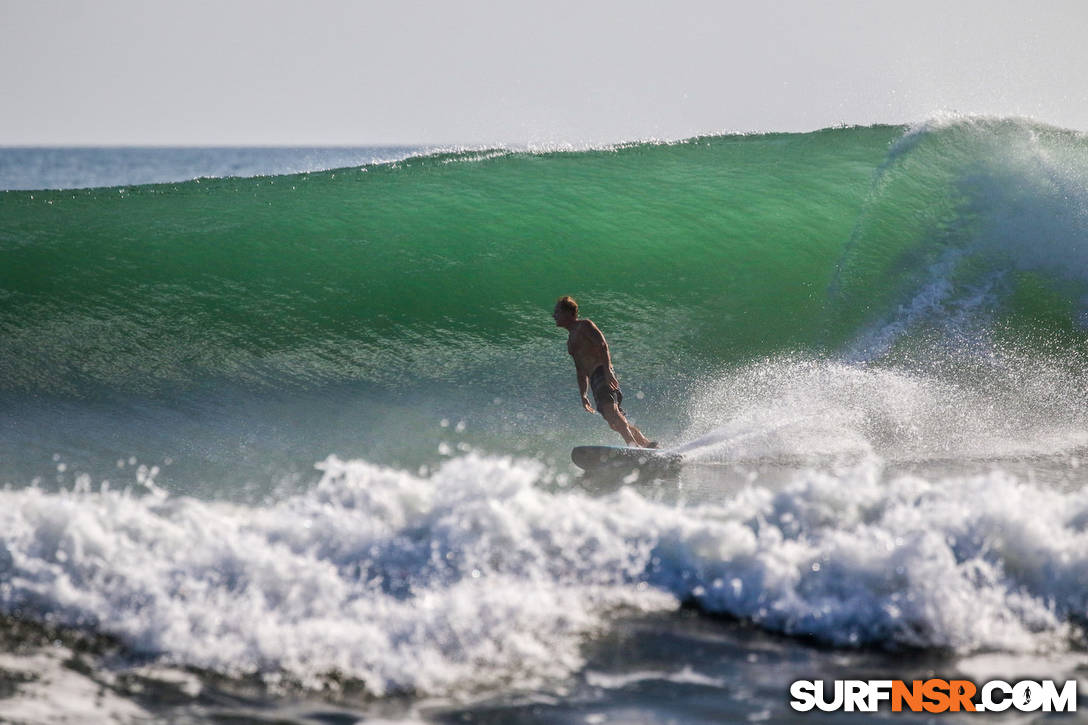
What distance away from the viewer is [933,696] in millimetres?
3342

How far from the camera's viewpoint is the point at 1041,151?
1070cm

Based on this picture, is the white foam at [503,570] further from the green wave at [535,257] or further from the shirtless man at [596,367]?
the green wave at [535,257]

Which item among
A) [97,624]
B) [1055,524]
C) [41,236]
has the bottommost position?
[97,624]

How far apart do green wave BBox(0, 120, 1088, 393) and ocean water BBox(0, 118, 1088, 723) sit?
4cm

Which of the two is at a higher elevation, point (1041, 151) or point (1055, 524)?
point (1041, 151)

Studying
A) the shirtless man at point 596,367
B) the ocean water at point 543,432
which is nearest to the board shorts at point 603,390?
the shirtless man at point 596,367

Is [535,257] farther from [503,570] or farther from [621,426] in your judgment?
[503,570]

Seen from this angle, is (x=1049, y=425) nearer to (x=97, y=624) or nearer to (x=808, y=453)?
(x=808, y=453)

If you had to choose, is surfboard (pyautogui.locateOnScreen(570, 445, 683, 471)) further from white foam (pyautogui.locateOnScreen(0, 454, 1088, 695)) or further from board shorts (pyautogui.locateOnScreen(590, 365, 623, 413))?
white foam (pyautogui.locateOnScreen(0, 454, 1088, 695))

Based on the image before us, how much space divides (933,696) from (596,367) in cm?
376

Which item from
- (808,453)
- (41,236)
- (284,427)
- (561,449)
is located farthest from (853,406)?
(41,236)

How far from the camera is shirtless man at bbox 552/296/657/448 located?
6715 mm

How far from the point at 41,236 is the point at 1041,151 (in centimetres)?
1033

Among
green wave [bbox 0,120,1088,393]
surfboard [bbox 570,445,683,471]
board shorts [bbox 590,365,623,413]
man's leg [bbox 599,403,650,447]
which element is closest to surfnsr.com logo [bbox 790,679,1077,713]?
surfboard [bbox 570,445,683,471]
